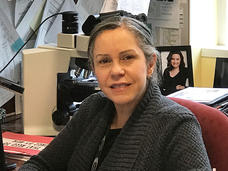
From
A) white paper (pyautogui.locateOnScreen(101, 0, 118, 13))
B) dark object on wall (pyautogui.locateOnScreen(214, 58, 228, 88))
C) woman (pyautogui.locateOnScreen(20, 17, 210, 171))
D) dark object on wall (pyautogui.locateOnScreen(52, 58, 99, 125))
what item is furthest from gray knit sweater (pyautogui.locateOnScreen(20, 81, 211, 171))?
dark object on wall (pyautogui.locateOnScreen(214, 58, 228, 88))

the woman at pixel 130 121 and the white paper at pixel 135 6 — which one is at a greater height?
the white paper at pixel 135 6

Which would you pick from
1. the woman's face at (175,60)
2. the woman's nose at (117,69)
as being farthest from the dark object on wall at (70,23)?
the woman's nose at (117,69)

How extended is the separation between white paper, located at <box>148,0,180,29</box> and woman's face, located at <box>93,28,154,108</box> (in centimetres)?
122

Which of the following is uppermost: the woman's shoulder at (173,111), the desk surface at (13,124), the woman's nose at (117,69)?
the woman's nose at (117,69)

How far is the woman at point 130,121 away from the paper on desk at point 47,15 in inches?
37.1

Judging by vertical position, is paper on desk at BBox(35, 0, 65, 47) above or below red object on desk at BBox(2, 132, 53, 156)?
above

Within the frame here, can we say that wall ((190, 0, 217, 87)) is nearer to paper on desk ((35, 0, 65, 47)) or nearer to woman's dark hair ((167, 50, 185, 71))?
woman's dark hair ((167, 50, 185, 71))

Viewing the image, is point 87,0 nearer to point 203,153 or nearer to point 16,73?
point 16,73

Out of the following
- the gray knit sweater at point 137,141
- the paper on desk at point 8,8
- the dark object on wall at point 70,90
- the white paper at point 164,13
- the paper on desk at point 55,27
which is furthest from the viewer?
the white paper at point 164,13

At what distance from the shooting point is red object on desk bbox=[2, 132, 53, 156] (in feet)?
5.23

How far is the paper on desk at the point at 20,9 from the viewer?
210 centimetres

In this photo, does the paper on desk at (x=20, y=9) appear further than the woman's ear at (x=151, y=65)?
Yes

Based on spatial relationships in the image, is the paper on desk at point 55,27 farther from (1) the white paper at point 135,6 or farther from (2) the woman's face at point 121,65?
(2) the woman's face at point 121,65

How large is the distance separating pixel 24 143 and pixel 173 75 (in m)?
0.88
